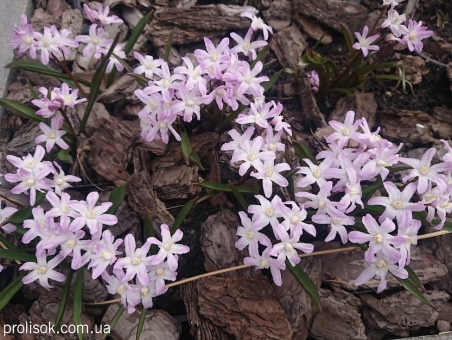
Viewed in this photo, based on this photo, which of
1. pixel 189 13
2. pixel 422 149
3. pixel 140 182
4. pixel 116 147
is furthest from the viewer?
pixel 189 13

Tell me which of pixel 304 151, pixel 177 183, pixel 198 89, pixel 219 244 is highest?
pixel 198 89

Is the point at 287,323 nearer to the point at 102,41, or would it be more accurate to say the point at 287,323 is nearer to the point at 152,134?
the point at 152,134

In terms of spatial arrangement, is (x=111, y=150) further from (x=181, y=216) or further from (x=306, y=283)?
(x=306, y=283)

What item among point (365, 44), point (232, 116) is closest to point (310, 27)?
point (365, 44)

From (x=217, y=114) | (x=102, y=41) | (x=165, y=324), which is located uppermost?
(x=102, y=41)

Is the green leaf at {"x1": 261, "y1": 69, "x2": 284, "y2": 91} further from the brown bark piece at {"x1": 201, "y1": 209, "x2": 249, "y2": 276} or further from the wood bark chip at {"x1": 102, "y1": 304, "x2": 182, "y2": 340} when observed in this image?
the wood bark chip at {"x1": 102, "y1": 304, "x2": 182, "y2": 340}

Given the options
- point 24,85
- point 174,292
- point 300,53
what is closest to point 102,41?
point 24,85

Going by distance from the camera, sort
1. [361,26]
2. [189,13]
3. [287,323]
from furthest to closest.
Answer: [361,26] → [189,13] → [287,323]
